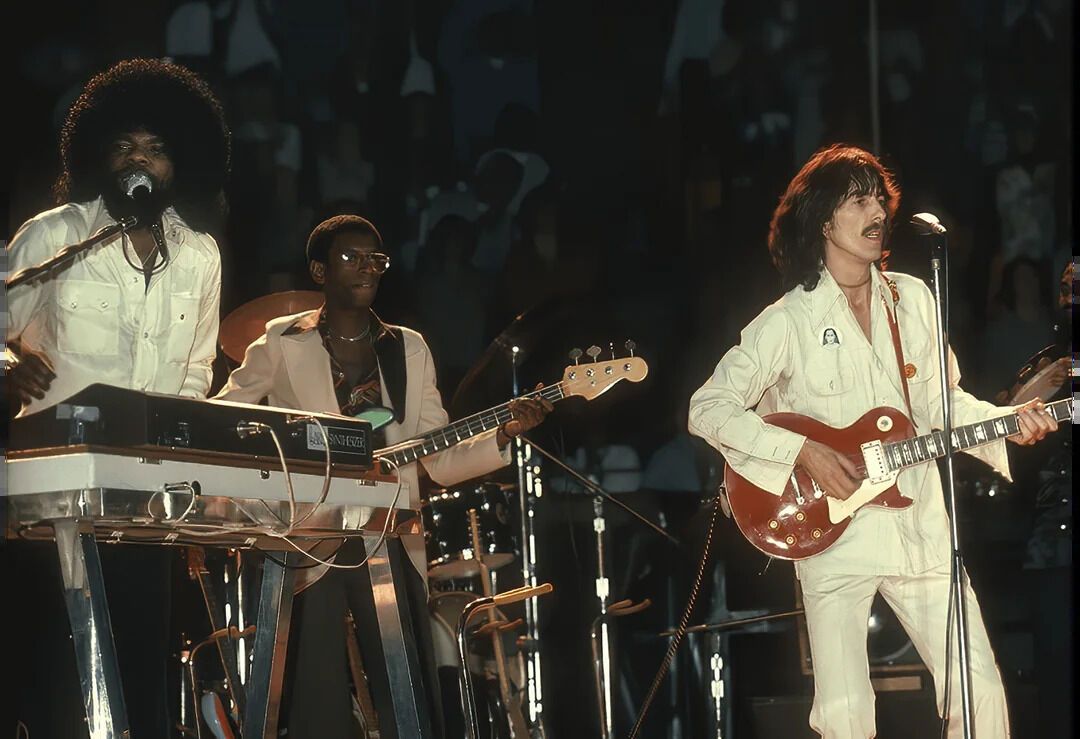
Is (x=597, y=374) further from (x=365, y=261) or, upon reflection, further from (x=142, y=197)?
(x=142, y=197)

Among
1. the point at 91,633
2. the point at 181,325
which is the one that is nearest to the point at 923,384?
the point at 181,325

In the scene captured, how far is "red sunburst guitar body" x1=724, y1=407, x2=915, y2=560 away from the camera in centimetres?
420

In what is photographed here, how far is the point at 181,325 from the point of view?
3.65 meters

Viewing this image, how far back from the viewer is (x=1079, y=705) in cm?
411

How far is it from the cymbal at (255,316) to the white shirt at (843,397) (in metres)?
1.60

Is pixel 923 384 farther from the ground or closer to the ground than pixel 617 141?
closer to the ground

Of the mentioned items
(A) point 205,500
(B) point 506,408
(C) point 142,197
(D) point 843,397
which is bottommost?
(A) point 205,500

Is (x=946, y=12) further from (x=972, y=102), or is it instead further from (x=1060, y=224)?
(x=1060, y=224)

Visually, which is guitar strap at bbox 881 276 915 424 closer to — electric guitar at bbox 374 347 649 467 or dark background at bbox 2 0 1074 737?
dark background at bbox 2 0 1074 737

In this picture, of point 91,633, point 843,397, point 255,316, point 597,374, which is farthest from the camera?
point 255,316

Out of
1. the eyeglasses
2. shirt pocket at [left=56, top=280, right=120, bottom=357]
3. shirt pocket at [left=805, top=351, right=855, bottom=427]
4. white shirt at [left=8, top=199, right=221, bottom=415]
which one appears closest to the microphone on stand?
white shirt at [left=8, top=199, right=221, bottom=415]

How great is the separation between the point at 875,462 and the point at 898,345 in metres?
0.42

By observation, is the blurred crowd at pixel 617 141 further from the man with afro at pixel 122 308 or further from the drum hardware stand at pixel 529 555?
the man with afro at pixel 122 308

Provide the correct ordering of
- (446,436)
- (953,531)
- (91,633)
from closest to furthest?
1. (91,633)
2. (953,531)
3. (446,436)
